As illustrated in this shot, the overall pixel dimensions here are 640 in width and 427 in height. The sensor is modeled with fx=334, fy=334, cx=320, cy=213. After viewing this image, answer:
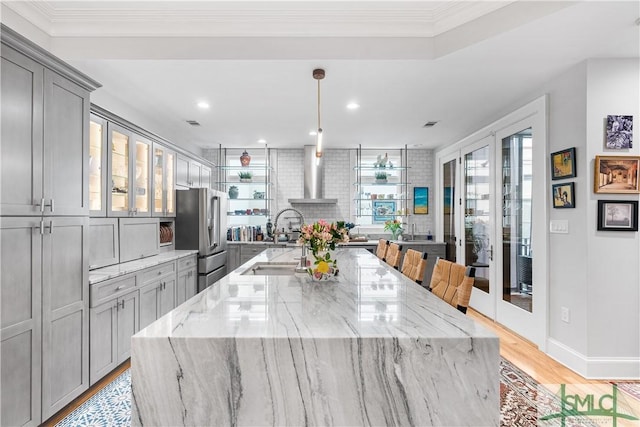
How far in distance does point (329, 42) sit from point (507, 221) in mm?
2872

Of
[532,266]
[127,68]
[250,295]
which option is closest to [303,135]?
[127,68]

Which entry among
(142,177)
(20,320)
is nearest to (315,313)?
(20,320)

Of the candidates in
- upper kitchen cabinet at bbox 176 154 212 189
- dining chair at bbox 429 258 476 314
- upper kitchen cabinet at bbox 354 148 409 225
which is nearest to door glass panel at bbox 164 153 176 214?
upper kitchen cabinet at bbox 176 154 212 189

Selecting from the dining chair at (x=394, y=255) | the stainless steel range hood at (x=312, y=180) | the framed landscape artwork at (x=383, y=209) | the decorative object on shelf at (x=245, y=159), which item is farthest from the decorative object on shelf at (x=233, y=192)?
the dining chair at (x=394, y=255)

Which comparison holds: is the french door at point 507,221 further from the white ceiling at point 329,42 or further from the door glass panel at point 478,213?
the white ceiling at point 329,42

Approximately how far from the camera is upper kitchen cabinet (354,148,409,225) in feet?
21.1

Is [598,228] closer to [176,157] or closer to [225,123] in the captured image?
[225,123]

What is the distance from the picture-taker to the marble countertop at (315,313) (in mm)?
1214

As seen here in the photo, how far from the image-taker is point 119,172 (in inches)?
131

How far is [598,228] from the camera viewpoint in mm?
2723

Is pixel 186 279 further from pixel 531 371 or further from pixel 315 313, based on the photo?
pixel 531 371

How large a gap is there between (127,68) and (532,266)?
4.31 m

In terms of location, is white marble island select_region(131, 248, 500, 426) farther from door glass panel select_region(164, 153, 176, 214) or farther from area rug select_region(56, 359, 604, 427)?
door glass panel select_region(164, 153, 176, 214)

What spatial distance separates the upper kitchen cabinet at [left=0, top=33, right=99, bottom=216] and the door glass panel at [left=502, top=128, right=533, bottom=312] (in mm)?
4059
